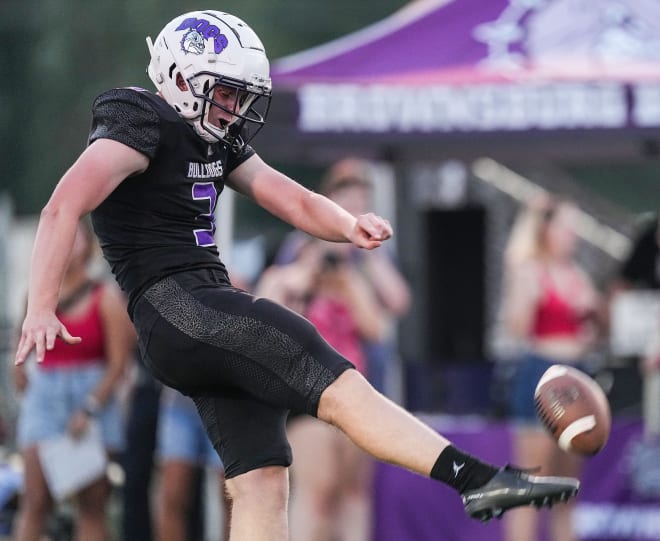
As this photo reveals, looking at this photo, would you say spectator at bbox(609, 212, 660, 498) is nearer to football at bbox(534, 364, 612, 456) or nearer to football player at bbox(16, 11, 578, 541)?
football at bbox(534, 364, 612, 456)

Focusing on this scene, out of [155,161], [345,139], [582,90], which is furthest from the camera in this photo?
[345,139]

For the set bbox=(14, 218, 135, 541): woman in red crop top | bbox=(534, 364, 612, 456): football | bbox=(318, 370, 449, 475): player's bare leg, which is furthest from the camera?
bbox=(14, 218, 135, 541): woman in red crop top

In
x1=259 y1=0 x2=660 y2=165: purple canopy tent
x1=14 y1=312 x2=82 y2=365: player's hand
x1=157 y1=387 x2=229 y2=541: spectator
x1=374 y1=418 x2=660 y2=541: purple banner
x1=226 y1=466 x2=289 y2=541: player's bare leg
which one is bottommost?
x1=374 y1=418 x2=660 y2=541: purple banner

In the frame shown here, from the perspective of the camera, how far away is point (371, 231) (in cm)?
570

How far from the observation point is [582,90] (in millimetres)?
8547

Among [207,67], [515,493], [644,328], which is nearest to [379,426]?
[515,493]

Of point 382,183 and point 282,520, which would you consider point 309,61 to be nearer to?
point 382,183

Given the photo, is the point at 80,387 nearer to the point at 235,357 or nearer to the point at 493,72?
the point at 493,72

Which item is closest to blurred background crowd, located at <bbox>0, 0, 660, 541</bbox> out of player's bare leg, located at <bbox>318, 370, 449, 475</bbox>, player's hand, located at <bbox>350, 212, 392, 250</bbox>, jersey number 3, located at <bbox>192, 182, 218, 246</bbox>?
jersey number 3, located at <bbox>192, 182, 218, 246</bbox>

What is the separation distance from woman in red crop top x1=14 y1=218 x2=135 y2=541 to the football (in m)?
3.18

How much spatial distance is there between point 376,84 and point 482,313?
425 cm

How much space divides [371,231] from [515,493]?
3.35 feet

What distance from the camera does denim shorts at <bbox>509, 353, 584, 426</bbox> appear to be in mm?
8828

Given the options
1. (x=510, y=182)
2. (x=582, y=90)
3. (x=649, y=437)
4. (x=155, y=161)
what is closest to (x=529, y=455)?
(x=649, y=437)
